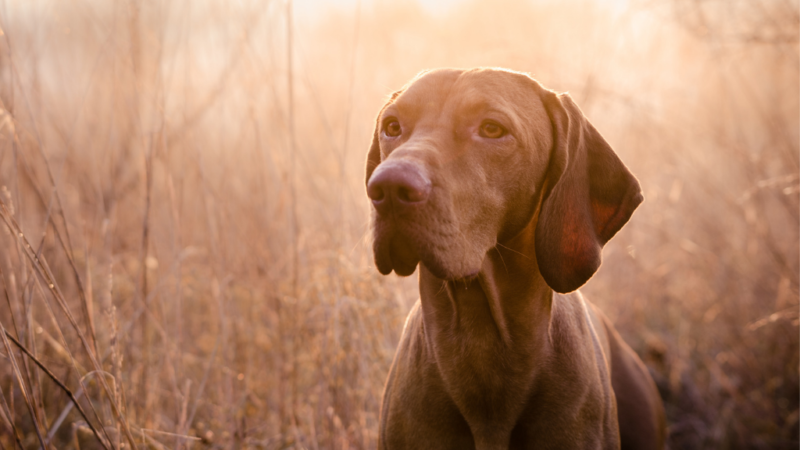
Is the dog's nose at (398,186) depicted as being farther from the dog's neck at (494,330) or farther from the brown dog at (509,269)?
the dog's neck at (494,330)

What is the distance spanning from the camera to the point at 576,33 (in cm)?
470

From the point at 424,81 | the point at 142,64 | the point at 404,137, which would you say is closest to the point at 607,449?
the point at 404,137

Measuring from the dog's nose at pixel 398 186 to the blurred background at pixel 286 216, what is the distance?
1207mm

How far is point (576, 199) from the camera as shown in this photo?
2.03m

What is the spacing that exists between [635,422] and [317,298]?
1773 millimetres

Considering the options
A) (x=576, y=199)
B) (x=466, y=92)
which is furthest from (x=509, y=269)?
(x=466, y=92)

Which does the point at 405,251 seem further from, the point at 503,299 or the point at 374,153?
the point at 374,153

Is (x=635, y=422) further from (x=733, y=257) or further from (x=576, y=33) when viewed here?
(x=576, y=33)

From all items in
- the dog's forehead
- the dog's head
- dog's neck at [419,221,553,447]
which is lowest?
dog's neck at [419,221,553,447]

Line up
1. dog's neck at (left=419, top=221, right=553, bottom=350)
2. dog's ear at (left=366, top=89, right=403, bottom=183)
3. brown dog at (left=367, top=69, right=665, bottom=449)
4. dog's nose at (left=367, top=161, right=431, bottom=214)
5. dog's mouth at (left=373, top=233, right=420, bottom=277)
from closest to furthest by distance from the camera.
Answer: dog's nose at (left=367, top=161, right=431, bottom=214) < dog's mouth at (left=373, top=233, right=420, bottom=277) < brown dog at (left=367, top=69, right=665, bottom=449) < dog's neck at (left=419, top=221, right=553, bottom=350) < dog's ear at (left=366, top=89, right=403, bottom=183)

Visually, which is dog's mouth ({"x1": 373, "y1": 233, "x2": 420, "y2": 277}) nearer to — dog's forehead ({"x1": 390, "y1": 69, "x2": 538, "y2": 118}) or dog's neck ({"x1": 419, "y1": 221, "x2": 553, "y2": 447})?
dog's neck ({"x1": 419, "y1": 221, "x2": 553, "y2": 447})

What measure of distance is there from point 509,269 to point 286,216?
1676mm

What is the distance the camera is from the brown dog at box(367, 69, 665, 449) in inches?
77.9

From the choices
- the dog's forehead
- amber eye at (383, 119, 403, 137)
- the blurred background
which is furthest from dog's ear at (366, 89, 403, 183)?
the blurred background
